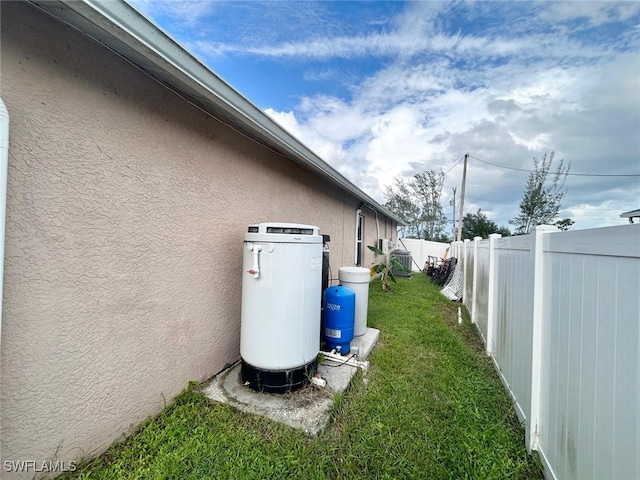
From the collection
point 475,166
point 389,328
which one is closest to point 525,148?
point 475,166

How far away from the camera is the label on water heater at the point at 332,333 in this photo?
3113mm

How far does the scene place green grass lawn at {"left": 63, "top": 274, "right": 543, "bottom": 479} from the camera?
164cm

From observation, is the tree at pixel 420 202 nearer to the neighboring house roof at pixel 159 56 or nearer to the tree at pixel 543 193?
the tree at pixel 543 193

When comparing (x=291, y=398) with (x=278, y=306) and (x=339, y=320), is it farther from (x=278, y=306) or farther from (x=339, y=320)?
(x=339, y=320)

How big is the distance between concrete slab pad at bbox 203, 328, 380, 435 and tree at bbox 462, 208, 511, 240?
86.2 feet

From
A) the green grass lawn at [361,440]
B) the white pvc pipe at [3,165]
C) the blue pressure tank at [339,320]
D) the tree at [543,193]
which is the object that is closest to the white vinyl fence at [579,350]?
the green grass lawn at [361,440]

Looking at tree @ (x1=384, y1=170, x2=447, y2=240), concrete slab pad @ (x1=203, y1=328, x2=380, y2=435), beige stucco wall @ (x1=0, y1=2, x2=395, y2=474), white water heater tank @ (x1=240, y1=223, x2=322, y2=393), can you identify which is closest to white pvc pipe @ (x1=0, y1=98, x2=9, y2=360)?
beige stucco wall @ (x1=0, y1=2, x2=395, y2=474)

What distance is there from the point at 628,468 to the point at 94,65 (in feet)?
10.9

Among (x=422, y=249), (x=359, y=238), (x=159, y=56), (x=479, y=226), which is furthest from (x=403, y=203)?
(x=159, y=56)

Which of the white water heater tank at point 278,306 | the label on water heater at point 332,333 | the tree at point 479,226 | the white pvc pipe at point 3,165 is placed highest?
the tree at point 479,226

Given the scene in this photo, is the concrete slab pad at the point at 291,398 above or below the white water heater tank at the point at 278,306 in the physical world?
below

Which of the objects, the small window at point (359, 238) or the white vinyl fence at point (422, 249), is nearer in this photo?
the small window at point (359, 238)

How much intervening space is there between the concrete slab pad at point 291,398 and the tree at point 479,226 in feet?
86.2

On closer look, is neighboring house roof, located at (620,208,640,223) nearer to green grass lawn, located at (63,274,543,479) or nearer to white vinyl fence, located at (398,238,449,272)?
white vinyl fence, located at (398,238,449,272)
